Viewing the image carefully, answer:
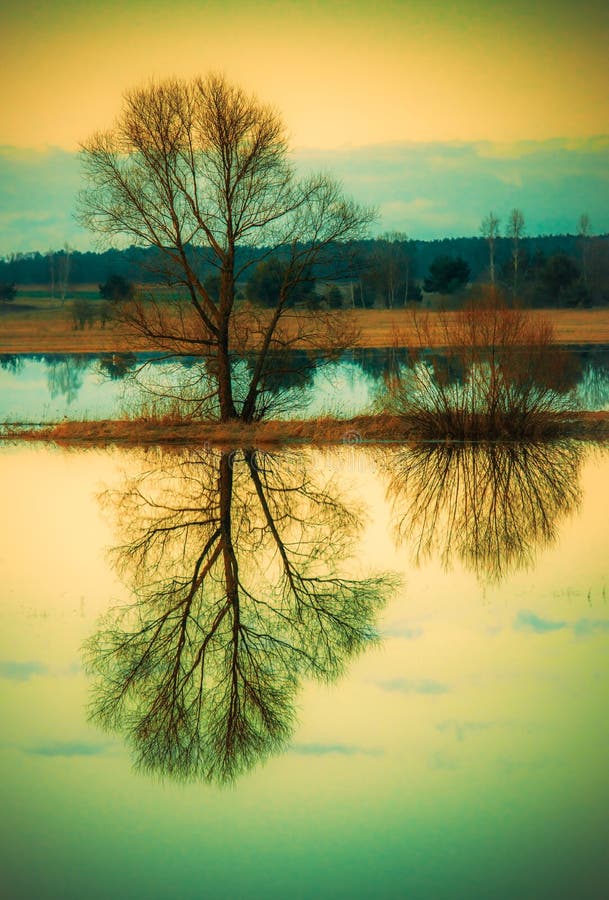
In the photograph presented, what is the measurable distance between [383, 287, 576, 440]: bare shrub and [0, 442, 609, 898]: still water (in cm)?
675

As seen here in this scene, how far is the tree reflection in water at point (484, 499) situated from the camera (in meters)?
15.5

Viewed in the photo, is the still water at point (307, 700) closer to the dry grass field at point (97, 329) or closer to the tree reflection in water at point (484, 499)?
the tree reflection in water at point (484, 499)

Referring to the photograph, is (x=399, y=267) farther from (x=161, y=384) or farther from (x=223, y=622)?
(x=223, y=622)

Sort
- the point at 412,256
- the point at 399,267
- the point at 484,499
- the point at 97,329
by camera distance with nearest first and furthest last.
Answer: the point at 484,499, the point at 97,329, the point at 399,267, the point at 412,256

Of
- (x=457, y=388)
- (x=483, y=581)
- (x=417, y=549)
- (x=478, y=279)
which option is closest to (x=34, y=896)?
(x=483, y=581)

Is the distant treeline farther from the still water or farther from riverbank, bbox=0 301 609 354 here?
the still water

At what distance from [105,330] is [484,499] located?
174 feet

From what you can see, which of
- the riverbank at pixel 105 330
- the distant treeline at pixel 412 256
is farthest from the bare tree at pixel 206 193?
the distant treeline at pixel 412 256

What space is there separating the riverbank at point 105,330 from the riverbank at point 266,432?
85.3 ft

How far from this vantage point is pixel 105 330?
6938cm

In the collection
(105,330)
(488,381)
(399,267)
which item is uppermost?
(399,267)

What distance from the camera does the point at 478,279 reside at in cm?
10000

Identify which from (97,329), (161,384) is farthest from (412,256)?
(161,384)

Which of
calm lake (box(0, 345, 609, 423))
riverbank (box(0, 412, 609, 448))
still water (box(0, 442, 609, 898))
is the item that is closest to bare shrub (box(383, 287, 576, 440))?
riverbank (box(0, 412, 609, 448))
